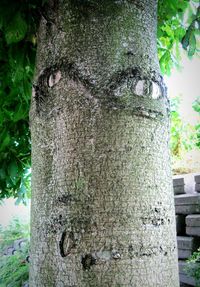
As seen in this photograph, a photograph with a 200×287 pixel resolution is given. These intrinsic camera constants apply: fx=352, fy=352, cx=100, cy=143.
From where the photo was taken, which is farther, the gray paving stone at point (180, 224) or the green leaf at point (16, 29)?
the gray paving stone at point (180, 224)

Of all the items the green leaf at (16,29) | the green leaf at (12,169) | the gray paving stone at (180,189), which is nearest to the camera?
the green leaf at (16,29)

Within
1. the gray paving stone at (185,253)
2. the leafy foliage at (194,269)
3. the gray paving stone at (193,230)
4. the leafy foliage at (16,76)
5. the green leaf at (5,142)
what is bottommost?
the leafy foliage at (194,269)

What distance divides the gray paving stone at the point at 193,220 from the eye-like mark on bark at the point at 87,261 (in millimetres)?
2567

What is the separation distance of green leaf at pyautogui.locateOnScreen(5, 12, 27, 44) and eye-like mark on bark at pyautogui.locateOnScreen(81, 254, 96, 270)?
75 centimetres

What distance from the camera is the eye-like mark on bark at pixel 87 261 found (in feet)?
2.27

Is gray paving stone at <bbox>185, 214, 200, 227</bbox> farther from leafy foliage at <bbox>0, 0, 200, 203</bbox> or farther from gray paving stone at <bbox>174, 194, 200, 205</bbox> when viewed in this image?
leafy foliage at <bbox>0, 0, 200, 203</bbox>

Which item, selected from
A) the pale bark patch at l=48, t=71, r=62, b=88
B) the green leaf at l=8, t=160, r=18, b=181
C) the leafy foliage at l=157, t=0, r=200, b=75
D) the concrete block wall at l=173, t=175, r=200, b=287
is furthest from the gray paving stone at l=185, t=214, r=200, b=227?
the pale bark patch at l=48, t=71, r=62, b=88

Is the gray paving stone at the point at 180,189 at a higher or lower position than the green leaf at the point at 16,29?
lower

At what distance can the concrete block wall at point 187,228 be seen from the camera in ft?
10.2

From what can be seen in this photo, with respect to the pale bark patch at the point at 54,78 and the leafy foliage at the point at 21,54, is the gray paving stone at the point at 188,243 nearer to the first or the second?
the leafy foliage at the point at 21,54

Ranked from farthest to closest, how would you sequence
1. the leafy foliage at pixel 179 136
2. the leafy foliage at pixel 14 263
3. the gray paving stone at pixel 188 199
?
the leafy foliage at pixel 179 136, the leafy foliage at pixel 14 263, the gray paving stone at pixel 188 199

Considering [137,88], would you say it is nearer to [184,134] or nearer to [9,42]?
[9,42]

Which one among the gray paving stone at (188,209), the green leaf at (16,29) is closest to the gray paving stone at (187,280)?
the gray paving stone at (188,209)

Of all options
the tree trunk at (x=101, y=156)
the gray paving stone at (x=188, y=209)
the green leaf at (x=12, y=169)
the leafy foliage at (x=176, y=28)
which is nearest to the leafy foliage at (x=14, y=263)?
the gray paving stone at (x=188, y=209)
